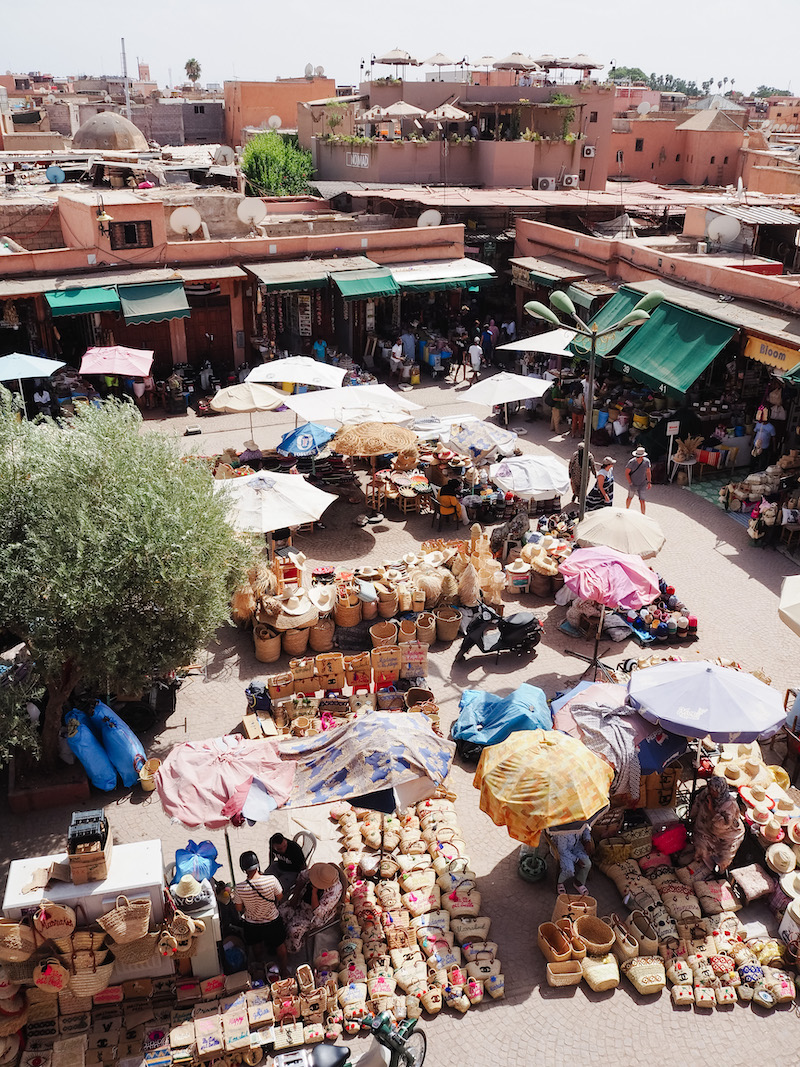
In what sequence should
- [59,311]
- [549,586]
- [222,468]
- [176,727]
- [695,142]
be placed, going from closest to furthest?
[176,727] < [549,586] < [222,468] < [59,311] < [695,142]

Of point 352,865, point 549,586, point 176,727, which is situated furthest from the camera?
point 549,586

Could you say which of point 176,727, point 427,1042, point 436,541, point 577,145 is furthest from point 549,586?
point 577,145

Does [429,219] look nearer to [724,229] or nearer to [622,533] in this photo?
[724,229]

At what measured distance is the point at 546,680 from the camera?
1176cm

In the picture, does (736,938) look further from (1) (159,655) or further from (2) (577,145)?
(2) (577,145)

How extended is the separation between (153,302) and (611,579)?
14.4 m

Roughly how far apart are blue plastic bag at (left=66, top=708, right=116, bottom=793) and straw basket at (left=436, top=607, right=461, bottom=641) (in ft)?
16.1

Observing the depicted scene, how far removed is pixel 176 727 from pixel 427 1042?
4.99 meters

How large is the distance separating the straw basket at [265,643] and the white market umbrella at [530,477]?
192 inches

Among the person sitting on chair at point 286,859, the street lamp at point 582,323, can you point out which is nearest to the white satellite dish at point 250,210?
the street lamp at point 582,323

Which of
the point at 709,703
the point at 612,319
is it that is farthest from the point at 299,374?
the point at 709,703

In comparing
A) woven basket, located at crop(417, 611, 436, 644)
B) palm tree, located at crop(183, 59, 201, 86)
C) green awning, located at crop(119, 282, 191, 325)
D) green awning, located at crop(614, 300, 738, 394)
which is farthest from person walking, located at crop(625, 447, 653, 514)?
palm tree, located at crop(183, 59, 201, 86)

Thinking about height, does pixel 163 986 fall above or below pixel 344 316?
below

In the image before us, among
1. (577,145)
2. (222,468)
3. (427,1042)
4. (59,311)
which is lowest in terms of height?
(427,1042)
